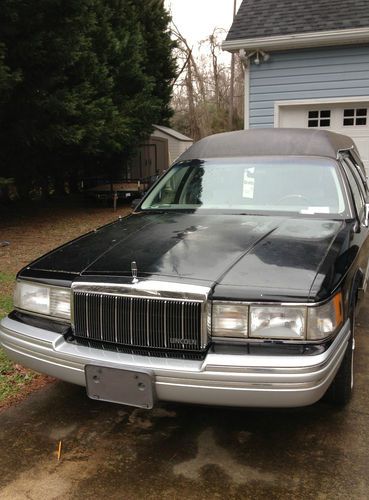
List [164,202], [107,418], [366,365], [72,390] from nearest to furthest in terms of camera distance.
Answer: [107,418] < [72,390] < [366,365] < [164,202]

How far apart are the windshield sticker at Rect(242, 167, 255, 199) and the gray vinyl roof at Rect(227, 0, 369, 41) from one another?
6288 millimetres

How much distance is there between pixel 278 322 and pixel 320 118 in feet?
26.9

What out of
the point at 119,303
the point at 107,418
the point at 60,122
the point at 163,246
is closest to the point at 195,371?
the point at 119,303

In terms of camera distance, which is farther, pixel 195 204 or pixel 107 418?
pixel 195 204

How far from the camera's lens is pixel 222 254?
2.74m

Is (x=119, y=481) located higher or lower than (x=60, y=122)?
lower

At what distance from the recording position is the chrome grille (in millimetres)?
2430

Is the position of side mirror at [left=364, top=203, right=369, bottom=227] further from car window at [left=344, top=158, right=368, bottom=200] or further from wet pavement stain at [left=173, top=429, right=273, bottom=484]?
wet pavement stain at [left=173, top=429, right=273, bottom=484]

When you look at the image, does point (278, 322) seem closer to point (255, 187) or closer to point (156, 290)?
point (156, 290)

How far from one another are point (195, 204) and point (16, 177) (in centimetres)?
847

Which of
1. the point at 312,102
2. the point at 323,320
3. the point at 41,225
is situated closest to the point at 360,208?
the point at 323,320

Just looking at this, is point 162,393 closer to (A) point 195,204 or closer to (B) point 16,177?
(A) point 195,204


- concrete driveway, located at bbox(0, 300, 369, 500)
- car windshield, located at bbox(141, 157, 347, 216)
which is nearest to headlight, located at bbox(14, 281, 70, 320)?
concrete driveway, located at bbox(0, 300, 369, 500)

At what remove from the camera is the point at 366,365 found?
3762 mm
